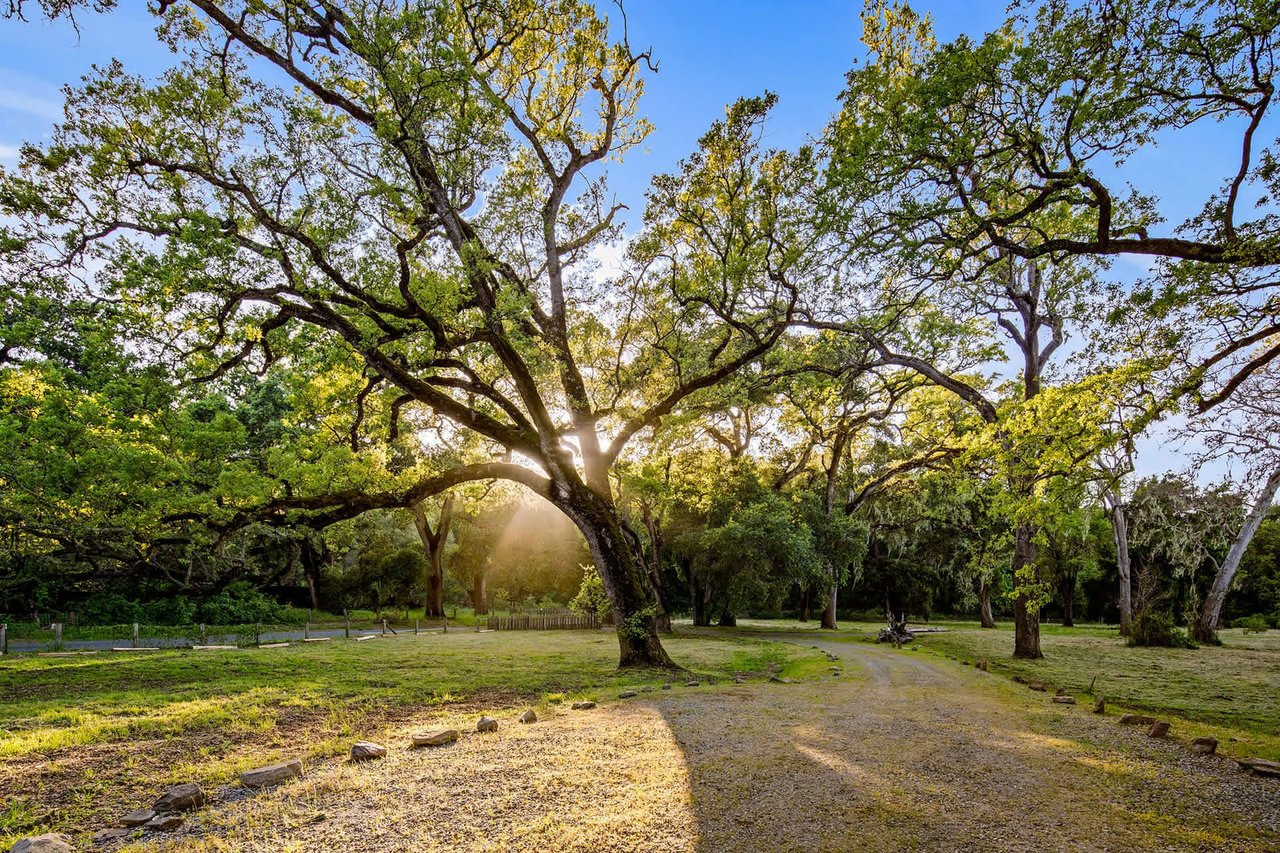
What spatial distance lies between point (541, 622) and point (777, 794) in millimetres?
24653

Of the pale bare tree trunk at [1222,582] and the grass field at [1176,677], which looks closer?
the grass field at [1176,677]

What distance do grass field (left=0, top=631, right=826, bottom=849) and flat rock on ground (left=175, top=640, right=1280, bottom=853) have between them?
128 centimetres

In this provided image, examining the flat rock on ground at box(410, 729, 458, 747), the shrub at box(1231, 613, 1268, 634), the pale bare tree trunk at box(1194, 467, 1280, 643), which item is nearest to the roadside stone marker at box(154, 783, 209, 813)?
the flat rock on ground at box(410, 729, 458, 747)

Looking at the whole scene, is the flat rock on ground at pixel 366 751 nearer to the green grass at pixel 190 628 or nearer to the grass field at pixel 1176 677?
the grass field at pixel 1176 677

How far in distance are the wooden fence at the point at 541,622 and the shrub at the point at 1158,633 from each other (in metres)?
20.4

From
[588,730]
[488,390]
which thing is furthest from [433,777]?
[488,390]

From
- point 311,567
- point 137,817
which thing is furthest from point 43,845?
point 311,567

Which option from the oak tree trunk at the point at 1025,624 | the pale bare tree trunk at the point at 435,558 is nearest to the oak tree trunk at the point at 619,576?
the oak tree trunk at the point at 1025,624

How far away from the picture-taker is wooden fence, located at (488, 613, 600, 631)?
27.6 m

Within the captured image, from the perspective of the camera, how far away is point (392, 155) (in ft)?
35.1

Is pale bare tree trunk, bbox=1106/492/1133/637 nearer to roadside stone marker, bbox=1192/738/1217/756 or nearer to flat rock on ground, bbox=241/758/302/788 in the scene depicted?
roadside stone marker, bbox=1192/738/1217/756

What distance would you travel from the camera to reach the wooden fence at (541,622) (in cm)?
2761

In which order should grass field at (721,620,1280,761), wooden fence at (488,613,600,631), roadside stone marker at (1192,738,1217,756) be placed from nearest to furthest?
1. roadside stone marker at (1192,738,1217,756)
2. grass field at (721,620,1280,761)
3. wooden fence at (488,613,600,631)

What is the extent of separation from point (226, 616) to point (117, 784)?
24853 mm
